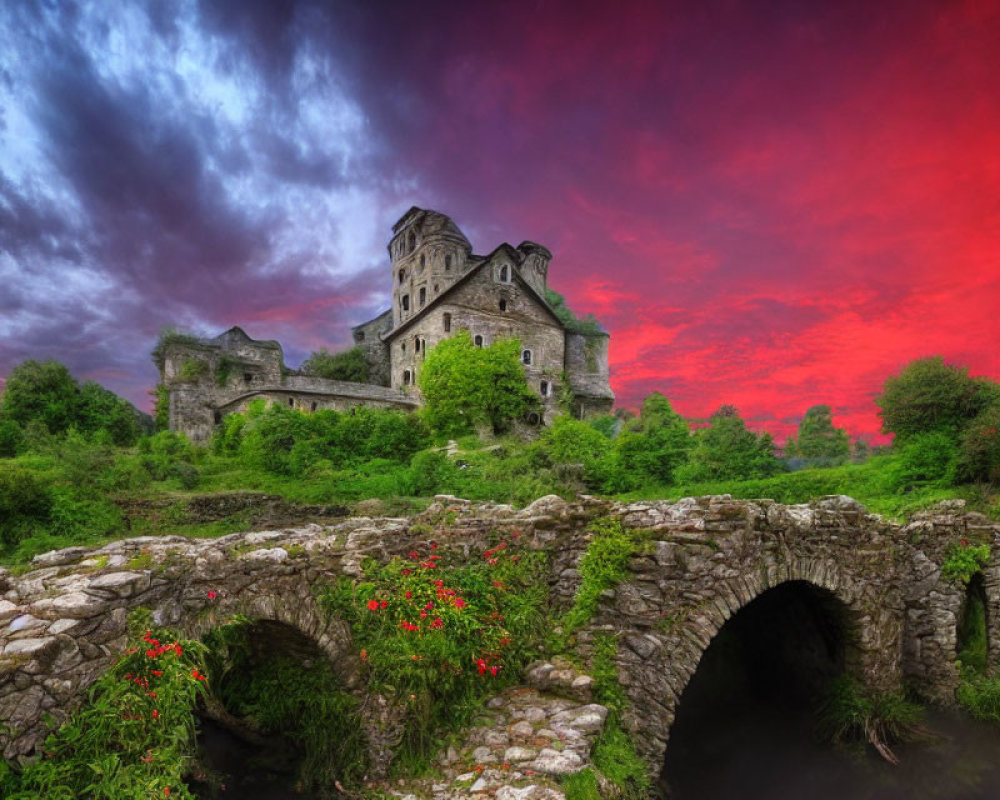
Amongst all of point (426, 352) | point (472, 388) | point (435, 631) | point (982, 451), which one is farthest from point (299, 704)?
point (426, 352)

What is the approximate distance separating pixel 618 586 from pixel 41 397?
3371 cm

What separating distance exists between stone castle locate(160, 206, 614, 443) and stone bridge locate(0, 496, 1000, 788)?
85.8 ft

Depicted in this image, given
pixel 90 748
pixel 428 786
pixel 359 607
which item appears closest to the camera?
pixel 90 748

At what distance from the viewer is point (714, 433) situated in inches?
785

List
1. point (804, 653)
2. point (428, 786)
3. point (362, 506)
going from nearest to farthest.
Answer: point (428, 786) → point (804, 653) → point (362, 506)

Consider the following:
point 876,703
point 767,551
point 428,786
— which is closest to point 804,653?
point 876,703

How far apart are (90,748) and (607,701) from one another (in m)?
5.07

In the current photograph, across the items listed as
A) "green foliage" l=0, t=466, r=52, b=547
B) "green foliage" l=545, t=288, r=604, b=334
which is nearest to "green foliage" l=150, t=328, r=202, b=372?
"green foliage" l=0, t=466, r=52, b=547

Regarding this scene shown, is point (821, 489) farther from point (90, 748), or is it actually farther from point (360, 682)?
point (90, 748)

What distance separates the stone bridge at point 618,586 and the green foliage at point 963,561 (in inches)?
5.2

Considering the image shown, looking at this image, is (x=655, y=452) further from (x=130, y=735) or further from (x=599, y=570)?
(x=130, y=735)

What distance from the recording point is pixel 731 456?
1927cm

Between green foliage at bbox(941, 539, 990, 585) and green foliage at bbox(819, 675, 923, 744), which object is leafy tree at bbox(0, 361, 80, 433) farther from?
green foliage at bbox(941, 539, 990, 585)

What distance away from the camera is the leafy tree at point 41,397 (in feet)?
86.3
